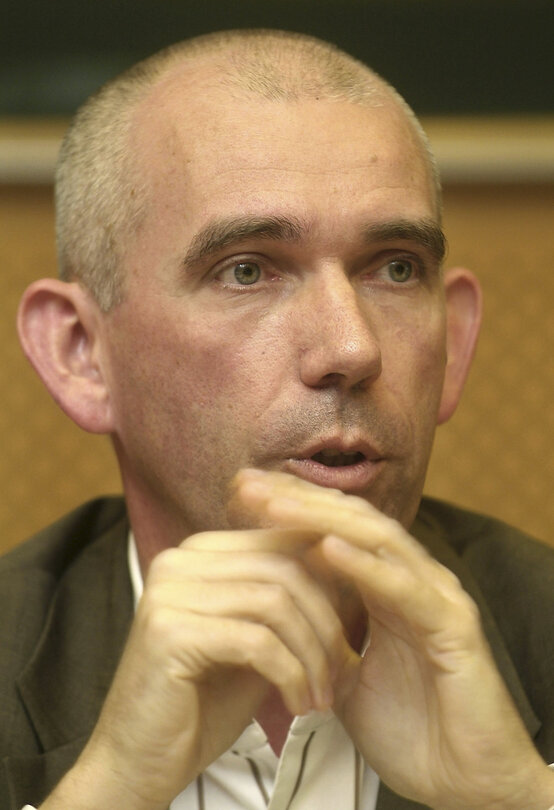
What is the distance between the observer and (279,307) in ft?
4.54

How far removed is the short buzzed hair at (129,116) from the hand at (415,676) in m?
0.59

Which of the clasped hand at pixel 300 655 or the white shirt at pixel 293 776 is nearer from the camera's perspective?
the clasped hand at pixel 300 655

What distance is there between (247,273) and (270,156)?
15cm

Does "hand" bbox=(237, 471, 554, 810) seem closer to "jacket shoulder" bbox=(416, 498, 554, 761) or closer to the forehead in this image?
"jacket shoulder" bbox=(416, 498, 554, 761)

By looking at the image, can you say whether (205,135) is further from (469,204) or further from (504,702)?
(469,204)

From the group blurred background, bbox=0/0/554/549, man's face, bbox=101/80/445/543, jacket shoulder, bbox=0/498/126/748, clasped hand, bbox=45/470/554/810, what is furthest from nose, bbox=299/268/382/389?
blurred background, bbox=0/0/554/549

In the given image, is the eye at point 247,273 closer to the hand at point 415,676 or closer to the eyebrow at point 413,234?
the eyebrow at point 413,234

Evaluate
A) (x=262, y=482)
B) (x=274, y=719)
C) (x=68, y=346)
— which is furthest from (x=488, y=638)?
(x=68, y=346)

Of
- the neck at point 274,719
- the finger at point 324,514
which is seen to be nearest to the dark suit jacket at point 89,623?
the neck at point 274,719

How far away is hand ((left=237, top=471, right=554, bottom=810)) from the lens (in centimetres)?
108

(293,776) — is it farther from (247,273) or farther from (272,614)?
(247,273)

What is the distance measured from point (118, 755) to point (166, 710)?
0.08 m

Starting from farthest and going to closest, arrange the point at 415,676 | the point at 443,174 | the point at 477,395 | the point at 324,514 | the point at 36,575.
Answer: the point at 477,395 → the point at 443,174 → the point at 36,575 → the point at 415,676 → the point at 324,514

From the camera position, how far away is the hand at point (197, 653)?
3.67 ft
